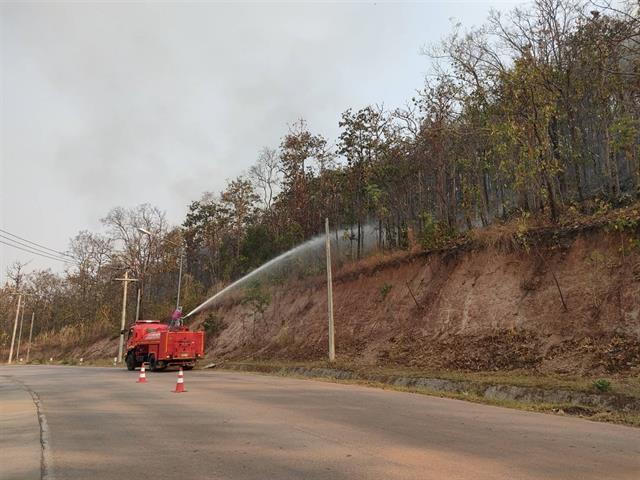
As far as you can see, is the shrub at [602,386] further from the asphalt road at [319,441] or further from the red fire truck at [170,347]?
the red fire truck at [170,347]

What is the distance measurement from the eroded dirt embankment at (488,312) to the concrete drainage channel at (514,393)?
241cm

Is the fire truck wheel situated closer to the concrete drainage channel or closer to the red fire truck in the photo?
the red fire truck

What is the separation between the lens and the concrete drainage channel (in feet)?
37.3

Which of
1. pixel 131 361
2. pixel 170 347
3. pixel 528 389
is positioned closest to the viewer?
pixel 528 389

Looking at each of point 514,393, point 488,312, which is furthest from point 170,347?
point 514,393

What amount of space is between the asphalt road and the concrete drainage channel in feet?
5.15

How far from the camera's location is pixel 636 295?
1605 cm

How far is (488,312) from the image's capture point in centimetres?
2077

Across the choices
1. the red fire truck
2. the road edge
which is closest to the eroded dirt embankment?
the red fire truck

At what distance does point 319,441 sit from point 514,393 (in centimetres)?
802

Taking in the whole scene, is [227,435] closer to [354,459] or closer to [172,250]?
[354,459]

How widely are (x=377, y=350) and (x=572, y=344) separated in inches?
385

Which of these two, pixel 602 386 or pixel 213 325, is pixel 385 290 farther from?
pixel 213 325

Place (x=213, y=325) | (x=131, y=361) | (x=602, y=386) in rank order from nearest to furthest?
(x=602, y=386), (x=131, y=361), (x=213, y=325)
